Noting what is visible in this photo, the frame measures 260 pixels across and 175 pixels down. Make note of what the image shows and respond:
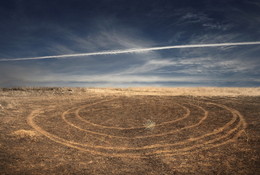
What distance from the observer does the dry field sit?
734cm

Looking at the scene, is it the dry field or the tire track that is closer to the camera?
the dry field

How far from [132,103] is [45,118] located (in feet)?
23.6

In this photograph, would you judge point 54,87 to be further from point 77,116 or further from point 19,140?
point 19,140

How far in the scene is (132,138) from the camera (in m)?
10.2

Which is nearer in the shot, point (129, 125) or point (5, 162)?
point (5, 162)

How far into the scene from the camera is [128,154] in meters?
8.41

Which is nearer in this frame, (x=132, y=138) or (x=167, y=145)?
(x=167, y=145)

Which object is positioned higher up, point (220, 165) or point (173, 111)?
point (173, 111)

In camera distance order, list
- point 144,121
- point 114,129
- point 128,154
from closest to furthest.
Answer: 1. point 128,154
2. point 114,129
3. point 144,121

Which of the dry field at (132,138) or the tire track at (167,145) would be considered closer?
the dry field at (132,138)

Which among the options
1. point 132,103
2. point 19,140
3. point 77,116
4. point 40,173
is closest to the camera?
point 40,173

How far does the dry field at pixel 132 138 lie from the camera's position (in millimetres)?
7336

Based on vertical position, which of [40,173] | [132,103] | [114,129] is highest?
[132,103]

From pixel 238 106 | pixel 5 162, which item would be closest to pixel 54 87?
pixel 5 162
